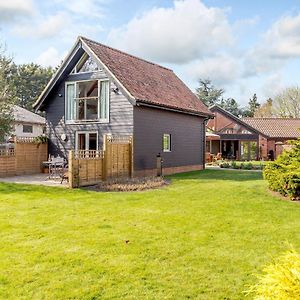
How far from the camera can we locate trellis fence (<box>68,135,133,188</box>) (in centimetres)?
1329

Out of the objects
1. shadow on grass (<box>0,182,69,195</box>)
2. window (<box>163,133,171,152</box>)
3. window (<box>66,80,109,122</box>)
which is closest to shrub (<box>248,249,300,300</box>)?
shadow on grass (<box>0,182,69,195</box>)

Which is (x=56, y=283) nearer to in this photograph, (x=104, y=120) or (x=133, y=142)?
(x=133, y=142)

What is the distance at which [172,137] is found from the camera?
1980 centimetres

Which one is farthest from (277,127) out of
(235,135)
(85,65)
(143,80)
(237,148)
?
(85,65)

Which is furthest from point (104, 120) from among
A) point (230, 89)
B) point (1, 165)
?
point (230, 89)

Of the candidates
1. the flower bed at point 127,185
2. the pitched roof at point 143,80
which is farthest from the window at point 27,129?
the flower bed at point 127,185

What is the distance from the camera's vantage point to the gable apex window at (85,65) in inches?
709

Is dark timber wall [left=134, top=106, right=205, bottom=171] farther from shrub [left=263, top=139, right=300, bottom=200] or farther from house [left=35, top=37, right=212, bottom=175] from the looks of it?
shrub [left=263, top=139, right=300, bottom=200]

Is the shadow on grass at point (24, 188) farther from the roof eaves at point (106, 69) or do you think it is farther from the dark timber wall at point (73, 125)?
the roof eaves at point (106, 69)

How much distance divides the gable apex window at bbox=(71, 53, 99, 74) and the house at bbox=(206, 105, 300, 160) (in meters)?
19.3

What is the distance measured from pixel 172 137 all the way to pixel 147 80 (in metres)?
3.45

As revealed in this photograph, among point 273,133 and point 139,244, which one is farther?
point 273,133

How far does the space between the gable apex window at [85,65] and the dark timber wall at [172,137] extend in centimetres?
344

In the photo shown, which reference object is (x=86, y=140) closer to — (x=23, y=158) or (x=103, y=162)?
(x=23, y=158)
